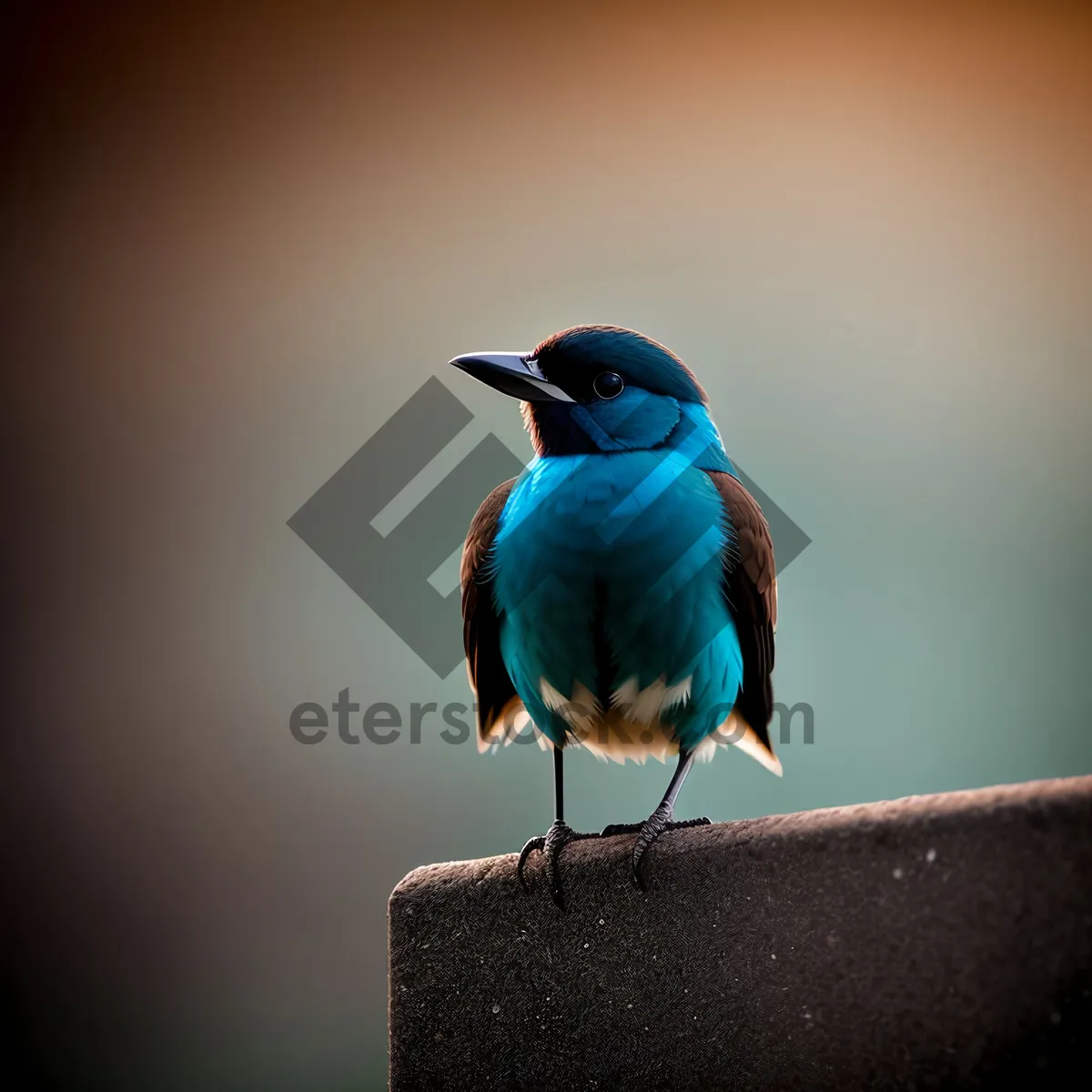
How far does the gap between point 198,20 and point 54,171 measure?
112 cm

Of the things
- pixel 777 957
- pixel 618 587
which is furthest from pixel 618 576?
pixel 777 957

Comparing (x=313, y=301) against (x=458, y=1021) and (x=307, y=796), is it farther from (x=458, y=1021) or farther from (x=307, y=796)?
(x=458, y=1021)

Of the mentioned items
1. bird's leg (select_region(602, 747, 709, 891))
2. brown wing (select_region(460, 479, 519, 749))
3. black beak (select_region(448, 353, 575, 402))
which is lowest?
bird's leg (select_region(602, 747, 709, 891))

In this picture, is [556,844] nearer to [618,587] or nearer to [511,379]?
[618,587]

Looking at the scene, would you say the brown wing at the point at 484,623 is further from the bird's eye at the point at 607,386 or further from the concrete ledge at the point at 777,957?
the concrete ledge at the point at 777,957

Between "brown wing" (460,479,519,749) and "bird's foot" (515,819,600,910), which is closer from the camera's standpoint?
"bird's foot" (515,819,600,910)

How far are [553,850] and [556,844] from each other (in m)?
0.06

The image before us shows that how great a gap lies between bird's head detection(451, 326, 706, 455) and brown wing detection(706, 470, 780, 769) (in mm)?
179

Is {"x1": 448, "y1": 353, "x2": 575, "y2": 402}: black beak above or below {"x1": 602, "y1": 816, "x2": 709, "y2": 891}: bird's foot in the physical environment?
above

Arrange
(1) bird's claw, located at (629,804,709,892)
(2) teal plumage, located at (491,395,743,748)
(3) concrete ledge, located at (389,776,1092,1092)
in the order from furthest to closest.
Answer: (2) teal plumage, located at (491,395,743,748), (1) bird's claw, located at (629,804,709,892), (3) concrete ledge, located at (389,776,1092,1092)

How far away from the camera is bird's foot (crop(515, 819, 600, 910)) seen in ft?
4.91

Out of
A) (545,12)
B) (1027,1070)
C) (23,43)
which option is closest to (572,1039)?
(1027,1070)

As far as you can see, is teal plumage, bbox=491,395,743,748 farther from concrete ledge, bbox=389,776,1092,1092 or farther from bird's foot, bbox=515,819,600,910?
concrete ledge, bbox=389,776,1092,1092

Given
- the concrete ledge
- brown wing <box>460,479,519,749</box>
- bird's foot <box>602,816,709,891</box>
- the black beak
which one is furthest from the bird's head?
the concrete ledge
